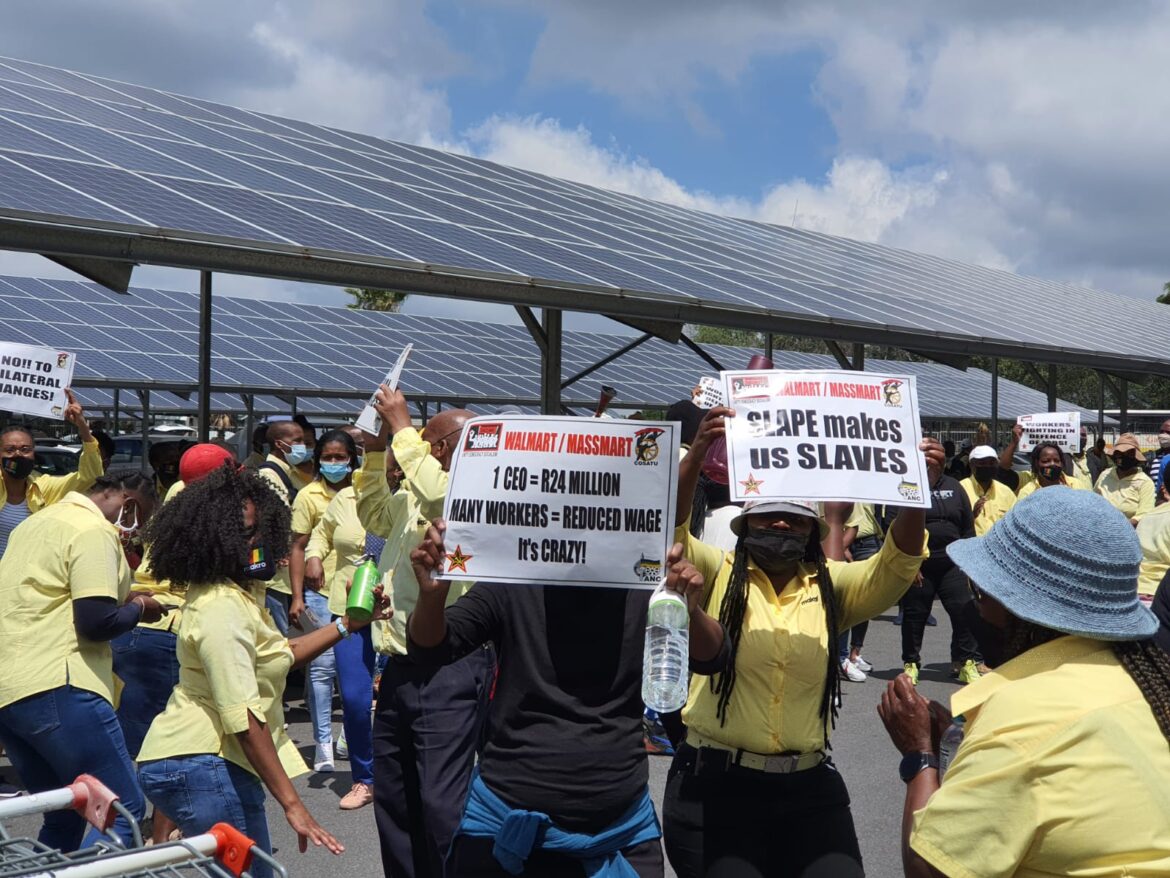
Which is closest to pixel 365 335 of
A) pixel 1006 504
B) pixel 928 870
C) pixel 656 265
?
pixel 656 265

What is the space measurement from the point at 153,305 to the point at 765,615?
19209mm

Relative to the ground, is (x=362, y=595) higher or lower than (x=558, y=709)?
higher

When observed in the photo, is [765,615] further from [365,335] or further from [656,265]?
[365,335]

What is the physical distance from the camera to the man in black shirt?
346cm

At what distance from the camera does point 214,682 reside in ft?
13.1

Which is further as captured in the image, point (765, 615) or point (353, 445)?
point (353, 445)

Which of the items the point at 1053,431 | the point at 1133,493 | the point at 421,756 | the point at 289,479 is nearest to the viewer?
the point at 421,756

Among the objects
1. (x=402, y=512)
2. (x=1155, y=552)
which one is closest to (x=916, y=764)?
(x=402, y=512)

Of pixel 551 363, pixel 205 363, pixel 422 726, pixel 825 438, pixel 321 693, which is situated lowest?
pixel 321 693

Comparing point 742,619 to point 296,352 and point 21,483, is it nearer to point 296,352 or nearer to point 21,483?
point 21,483

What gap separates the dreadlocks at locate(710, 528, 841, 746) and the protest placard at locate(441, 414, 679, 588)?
574 millimetres

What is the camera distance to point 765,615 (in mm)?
3959

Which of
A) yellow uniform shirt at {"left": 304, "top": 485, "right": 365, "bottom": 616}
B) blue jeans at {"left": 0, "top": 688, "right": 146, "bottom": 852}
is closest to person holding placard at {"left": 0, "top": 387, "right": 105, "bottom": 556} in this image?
yellow uniform shirt at {"left": 304, "top": 485, "right": 365, "bottom": 616}

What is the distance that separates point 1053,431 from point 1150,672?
451 inches
